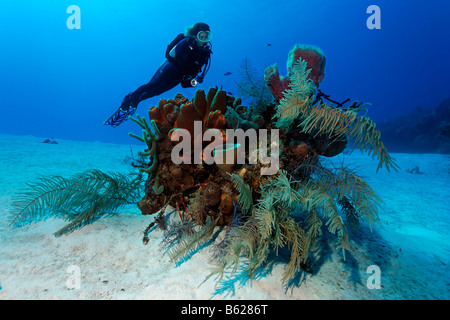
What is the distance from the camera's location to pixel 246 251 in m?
2.06

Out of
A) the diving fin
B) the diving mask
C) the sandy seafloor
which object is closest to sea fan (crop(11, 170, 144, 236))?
the sandy seafloor

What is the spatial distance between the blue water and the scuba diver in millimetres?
49990

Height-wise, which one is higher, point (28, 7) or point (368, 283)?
point (28, 7)

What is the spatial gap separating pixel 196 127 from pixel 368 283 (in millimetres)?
2649

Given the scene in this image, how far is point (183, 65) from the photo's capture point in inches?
265

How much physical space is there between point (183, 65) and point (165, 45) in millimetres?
130854

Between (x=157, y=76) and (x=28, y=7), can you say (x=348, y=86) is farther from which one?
(x=28, y=7)

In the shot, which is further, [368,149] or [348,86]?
[348,86]

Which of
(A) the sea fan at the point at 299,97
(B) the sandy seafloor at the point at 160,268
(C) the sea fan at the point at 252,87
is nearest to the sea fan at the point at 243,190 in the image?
(B) the sandy seafloor at the point at 160,268

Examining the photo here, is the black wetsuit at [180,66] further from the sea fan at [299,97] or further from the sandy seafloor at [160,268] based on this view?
the sandy seafloor at [160,268]

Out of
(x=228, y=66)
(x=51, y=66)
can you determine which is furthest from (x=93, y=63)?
(x=228, y=66)

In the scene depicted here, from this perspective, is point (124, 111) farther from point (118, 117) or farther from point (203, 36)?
point (203, 36)

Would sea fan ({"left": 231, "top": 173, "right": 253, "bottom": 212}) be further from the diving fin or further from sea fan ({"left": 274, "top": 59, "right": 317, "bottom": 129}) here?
the diving fin
